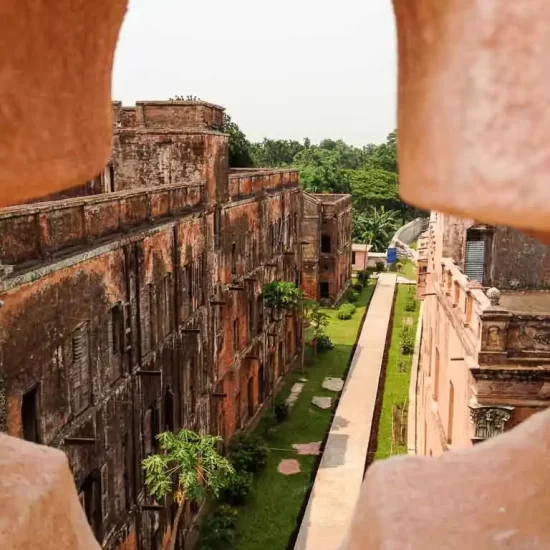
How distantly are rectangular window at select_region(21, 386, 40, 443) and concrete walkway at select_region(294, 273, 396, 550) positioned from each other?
482 cm

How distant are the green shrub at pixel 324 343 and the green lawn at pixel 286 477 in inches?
31.2

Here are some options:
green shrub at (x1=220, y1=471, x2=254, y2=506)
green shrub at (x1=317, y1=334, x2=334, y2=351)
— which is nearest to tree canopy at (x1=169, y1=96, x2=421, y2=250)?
green shrub at (x1=317, y1=334, x2=334, y2=351)

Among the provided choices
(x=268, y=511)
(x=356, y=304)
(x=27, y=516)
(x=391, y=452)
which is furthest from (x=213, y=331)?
(x=356, y=304)

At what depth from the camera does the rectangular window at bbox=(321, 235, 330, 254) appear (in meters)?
38.6

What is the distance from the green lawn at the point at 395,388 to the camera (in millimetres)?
20438

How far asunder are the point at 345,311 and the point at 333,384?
10.6m

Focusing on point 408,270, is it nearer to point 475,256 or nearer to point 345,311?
point 345,311

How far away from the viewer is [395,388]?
2580 cm

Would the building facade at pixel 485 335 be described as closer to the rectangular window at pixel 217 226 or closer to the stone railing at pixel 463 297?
the stone railing at pixel 463 297

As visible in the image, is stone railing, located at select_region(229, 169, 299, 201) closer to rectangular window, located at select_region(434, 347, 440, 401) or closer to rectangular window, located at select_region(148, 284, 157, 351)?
rectangular window, located at select_region(148, 284, 157, 351)

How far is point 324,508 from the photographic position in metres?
17.3

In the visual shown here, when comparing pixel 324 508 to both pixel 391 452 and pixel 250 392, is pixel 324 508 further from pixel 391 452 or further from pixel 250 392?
pixel 250 392

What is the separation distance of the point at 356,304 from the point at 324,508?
23.8 m

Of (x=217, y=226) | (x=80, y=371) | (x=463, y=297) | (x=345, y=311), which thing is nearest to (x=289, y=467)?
(x=217, y=226)
